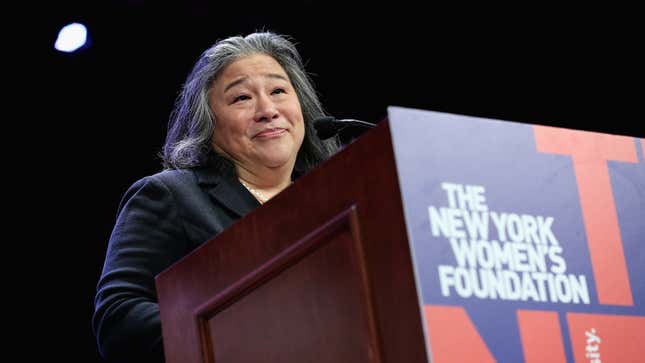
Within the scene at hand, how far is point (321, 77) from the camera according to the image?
405 cm

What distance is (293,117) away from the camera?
93.1 inches

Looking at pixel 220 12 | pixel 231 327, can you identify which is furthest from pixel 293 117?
pixel 220 12

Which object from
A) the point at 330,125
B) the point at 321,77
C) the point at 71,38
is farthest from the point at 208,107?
the point at 321,77

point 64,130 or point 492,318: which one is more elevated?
point 64,130

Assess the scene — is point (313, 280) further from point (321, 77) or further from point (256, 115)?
point (321, 77)

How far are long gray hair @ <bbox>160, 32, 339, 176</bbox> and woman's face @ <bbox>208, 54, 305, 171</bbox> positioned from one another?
0.07 feet

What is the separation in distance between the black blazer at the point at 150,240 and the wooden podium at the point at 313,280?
0.54ft

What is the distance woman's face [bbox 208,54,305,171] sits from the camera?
232 cm

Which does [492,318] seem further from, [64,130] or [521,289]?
[64,130]

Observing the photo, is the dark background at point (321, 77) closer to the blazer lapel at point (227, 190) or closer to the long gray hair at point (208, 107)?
the long gray hair at point (208, 107)

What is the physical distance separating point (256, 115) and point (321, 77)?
5.70 feet

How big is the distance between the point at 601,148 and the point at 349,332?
43 cm

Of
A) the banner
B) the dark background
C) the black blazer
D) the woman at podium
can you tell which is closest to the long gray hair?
the woman at podium

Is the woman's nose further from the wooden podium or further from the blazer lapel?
the wooden podium
